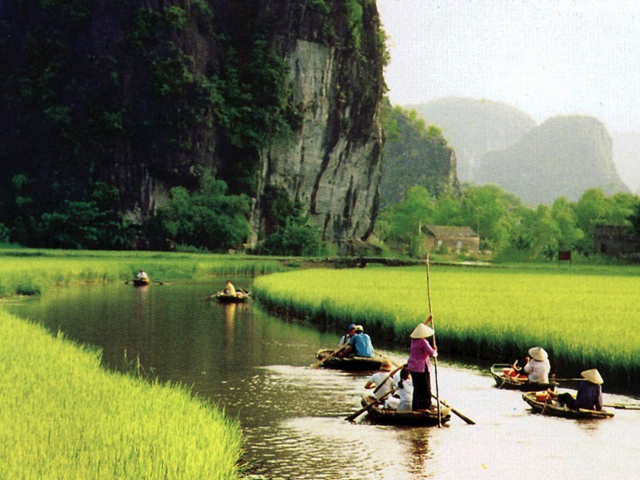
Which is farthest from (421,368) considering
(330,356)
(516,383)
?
(330,356)

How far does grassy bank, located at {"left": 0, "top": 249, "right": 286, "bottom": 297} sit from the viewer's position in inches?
1695

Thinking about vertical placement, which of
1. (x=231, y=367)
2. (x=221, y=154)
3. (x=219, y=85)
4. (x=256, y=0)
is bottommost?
(x=231, y=367)

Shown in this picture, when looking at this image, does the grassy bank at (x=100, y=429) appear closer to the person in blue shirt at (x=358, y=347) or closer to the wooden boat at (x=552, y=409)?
the wooden boat at (x=552, y=409)

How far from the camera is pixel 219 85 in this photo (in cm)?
8756

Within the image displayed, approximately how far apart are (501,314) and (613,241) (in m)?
76.8

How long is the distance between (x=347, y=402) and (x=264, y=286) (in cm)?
2700

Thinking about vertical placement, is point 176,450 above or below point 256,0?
below

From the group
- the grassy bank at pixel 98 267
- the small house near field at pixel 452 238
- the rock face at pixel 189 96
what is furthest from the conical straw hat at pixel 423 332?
the small house near field at pixel 452 238

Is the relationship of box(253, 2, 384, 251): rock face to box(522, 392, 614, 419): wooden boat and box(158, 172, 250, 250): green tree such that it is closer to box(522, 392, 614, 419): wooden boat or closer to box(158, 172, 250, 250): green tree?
box(158, 172, 250, 250): green tree

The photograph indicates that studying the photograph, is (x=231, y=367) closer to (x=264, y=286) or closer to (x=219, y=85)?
(x=264, y=286)

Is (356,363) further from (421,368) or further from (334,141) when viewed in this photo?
(334,141)

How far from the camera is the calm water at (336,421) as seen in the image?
12531 mm

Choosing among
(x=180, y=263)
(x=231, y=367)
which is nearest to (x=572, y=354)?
(x=231, y=367)

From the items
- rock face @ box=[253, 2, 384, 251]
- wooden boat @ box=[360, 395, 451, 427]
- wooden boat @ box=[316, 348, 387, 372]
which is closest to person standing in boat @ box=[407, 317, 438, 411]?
wooden boat @ box=[360, 395, 451, 427]
